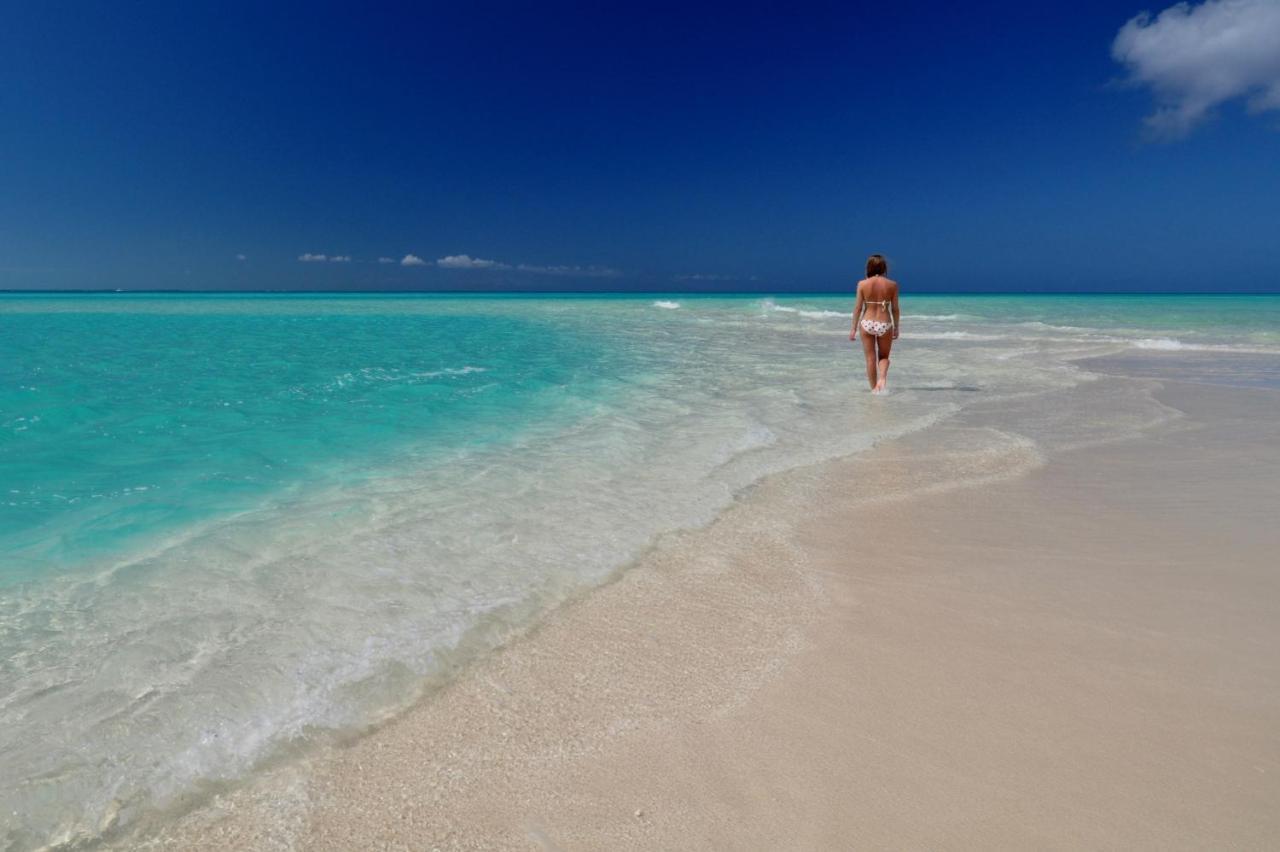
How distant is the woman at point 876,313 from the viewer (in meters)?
10.5

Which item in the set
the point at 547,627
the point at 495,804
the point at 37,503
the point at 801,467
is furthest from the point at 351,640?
the point at 801,467

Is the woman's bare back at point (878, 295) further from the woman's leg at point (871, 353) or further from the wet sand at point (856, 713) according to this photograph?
the wet sand at point (856, 713)

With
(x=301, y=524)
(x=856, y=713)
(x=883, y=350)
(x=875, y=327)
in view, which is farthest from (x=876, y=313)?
(x=856, y=713)

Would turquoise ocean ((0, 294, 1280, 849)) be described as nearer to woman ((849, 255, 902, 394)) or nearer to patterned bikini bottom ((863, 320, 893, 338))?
woman ((849, 255, 902, 394))

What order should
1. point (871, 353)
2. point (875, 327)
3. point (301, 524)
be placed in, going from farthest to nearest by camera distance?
point (871, 353), point (875, 327), point (301, 524)

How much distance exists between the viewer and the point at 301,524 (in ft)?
15.8

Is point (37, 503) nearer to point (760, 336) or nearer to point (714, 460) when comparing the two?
point (714, 460)

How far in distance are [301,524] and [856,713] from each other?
3802mm

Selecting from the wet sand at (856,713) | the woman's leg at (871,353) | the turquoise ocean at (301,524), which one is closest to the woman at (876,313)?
the woman's leg at (871,353)

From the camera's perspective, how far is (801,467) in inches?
248

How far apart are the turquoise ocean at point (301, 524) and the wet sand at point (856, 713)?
14.0 inches

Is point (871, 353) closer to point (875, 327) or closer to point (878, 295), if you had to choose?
point (875, 327)

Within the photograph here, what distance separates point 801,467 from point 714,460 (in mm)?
777

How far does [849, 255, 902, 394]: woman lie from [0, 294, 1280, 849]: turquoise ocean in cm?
63
